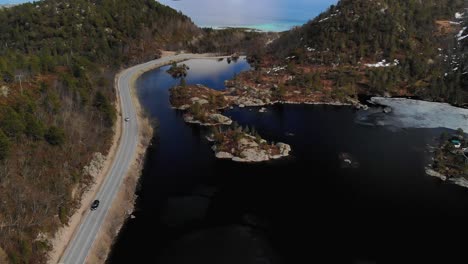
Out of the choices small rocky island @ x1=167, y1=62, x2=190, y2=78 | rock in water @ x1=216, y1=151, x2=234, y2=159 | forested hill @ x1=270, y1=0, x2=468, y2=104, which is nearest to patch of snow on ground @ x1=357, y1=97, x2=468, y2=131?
forested hill @ x1=270, y1=0, x2=468, y2=104

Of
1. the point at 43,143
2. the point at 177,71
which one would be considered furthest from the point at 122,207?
the point at 177,71

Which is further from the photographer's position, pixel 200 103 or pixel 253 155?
pixel 200 103

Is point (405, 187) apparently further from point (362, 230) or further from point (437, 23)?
point (437, 23)

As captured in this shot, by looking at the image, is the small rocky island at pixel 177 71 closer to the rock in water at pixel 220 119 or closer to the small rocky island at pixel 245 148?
the rock in water at pixel 220 119

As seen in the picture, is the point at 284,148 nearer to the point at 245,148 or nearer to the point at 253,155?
the point at 253,155

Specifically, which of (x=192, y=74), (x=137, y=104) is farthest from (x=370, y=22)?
(x=137, y=104)
